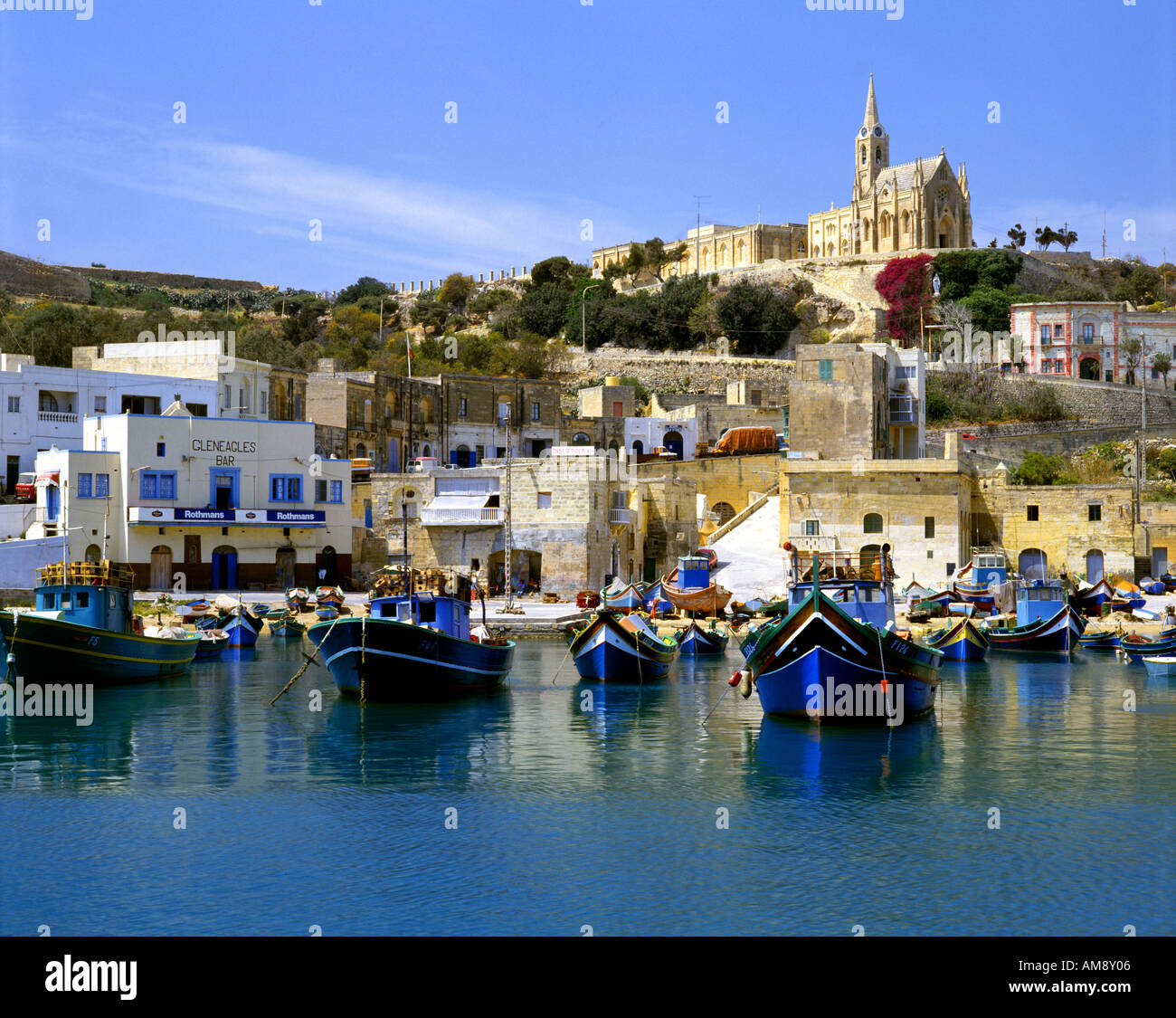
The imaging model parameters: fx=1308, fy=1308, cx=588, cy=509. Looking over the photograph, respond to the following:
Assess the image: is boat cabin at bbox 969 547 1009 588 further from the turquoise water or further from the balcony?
the turquoise water

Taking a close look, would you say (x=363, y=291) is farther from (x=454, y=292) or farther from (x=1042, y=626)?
(x=1042, y=626)

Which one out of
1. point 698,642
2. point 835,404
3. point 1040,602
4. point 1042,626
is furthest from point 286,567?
point 1042,626

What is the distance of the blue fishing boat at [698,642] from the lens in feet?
118

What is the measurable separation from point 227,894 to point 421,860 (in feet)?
6.91

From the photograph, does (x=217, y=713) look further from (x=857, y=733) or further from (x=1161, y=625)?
(x=1161, y=625)

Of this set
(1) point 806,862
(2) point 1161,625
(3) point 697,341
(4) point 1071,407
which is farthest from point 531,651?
(3) point 697,341

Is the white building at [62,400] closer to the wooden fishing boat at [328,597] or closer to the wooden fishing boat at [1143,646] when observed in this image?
the wooden fishing boat at [328,597]

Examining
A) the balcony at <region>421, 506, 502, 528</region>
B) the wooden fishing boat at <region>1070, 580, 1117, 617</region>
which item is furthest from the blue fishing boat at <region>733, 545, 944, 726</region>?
the balcony at <region>421, 506, 502, 528</region>

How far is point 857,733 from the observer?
2205 centimetres

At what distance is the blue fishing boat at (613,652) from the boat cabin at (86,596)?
9.96 meters

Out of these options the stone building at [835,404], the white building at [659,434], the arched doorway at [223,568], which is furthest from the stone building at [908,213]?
the arched doorway at [223,568]

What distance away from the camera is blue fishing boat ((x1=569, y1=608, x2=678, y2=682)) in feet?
96.1

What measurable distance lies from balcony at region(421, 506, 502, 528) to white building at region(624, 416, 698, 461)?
2055 centimetres

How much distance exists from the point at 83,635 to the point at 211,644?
24.5ft
